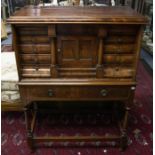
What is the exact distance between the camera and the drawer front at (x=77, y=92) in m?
1.50

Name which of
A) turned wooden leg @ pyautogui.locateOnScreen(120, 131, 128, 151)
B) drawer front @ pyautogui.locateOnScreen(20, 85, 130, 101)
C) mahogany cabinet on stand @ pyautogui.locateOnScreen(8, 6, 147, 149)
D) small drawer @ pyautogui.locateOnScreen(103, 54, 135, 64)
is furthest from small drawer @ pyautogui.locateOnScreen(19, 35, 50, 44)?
turned wooden leg @ pyautogui.locateOnScreen(120, 131, 128, 151)

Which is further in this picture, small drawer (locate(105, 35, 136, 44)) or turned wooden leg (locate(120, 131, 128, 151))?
turned wooden leg (locate(120, 131, 128, 151))

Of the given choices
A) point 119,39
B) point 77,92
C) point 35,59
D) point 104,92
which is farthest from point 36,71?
point 119,39

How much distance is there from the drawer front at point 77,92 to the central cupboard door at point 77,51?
0.17m

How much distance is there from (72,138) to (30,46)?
0.84 metres

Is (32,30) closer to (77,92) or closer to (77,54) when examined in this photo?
(77,54)

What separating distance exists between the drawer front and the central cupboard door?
17cm

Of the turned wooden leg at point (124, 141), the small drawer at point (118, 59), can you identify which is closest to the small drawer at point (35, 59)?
the small drawer at point (118, 59)

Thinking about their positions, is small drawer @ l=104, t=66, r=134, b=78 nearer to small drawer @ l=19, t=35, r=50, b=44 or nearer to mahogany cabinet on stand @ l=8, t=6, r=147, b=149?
mahogany cabinet on stand @ l=8, t=6, r=147, b=149

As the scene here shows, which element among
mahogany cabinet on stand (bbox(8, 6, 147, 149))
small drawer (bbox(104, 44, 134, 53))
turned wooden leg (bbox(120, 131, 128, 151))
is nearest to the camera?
mahogany cabinet on stand (bbox(8, 6, 147, 149))

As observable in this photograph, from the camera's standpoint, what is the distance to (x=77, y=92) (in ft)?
4.99

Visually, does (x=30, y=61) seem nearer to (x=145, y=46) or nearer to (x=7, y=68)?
(x=7, y=68)

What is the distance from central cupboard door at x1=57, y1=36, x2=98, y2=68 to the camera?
139 cm

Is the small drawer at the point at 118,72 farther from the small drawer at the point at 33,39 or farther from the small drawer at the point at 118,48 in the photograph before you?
the small drawer at the point at 33,39
